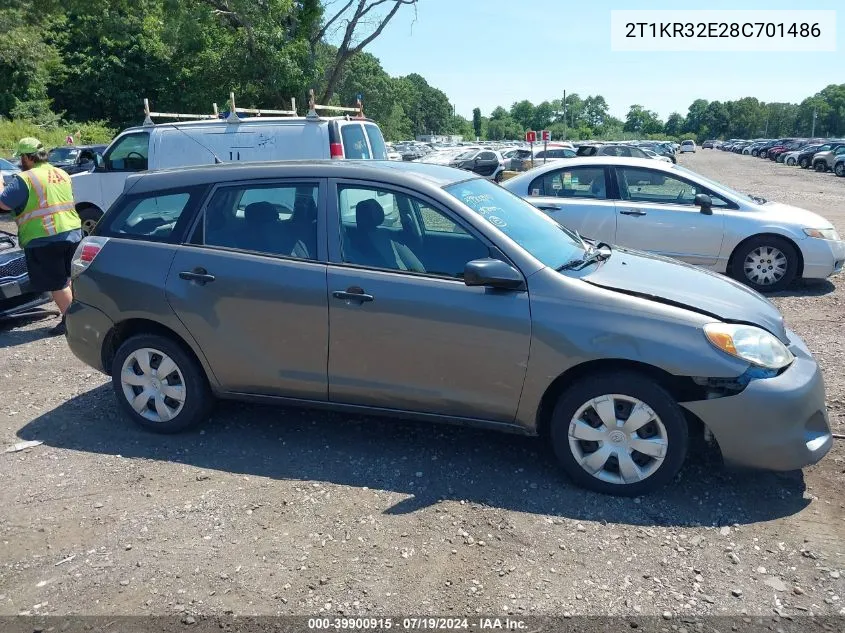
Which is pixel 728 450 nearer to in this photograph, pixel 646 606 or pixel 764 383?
pixel 764 383

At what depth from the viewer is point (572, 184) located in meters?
8.77

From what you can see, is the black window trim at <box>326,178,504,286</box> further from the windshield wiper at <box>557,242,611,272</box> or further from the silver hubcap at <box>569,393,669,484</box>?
the silver hubcap at <box>569,393,669,484</box>

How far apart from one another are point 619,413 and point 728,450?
1.90 ft

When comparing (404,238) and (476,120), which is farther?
Answer: (476,120)

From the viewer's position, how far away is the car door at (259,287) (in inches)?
167

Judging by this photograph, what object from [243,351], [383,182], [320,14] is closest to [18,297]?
[243,351]

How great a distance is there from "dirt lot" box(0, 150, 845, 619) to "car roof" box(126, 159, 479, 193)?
5.45 ft

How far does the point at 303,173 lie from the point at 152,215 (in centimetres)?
116

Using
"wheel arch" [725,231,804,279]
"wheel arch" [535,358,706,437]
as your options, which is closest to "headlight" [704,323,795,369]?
"wheel arch" [535,358,706,437]

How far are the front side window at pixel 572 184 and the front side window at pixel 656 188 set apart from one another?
0.24 metres

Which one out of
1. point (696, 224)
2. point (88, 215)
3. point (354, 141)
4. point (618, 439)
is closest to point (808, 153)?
point (696, 224)

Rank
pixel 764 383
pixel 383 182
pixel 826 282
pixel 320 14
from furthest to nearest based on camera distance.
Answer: pixel 320 14 < pixel 826 282 < pixel 383 182 < pixel 764 383

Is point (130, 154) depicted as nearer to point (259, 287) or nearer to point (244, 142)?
point (244, 142)

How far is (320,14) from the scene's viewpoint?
2825 cm
